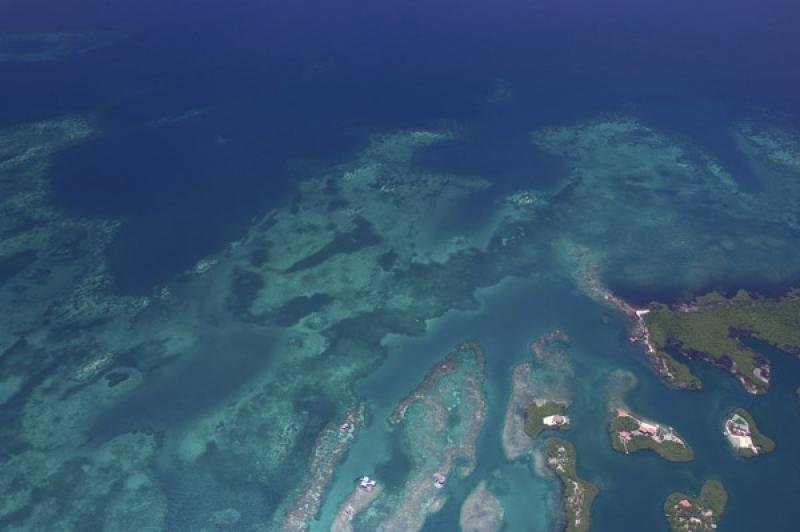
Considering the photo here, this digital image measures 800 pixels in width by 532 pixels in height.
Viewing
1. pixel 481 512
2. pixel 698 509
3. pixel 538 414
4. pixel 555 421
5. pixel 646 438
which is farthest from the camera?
pixel 538 414

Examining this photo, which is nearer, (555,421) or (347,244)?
(555,421)

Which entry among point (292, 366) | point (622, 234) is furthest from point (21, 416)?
Result: point (622, 234)

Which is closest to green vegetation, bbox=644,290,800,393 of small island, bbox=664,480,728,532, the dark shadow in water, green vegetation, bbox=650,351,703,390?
green vegetation, bbox=650,351,703,390

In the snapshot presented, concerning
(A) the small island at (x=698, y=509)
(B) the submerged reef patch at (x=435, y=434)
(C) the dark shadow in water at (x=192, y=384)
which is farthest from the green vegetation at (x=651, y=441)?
(C) the dark shadow in water at (x=192, y=384)

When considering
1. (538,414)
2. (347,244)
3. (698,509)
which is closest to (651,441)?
(698,509)

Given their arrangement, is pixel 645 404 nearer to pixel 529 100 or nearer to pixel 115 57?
pixel 529 100

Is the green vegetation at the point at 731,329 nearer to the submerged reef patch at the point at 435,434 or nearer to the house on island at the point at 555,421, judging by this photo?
the house on island at the point at 555,421

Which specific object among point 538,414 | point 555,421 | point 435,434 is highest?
point 538,414

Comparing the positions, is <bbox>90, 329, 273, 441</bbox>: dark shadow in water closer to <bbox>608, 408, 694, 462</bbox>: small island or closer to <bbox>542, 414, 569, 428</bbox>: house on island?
<bbox>542, 414, 569, 428</bbox>: house on island

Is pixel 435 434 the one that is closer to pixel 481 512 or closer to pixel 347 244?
pixel 481 512
